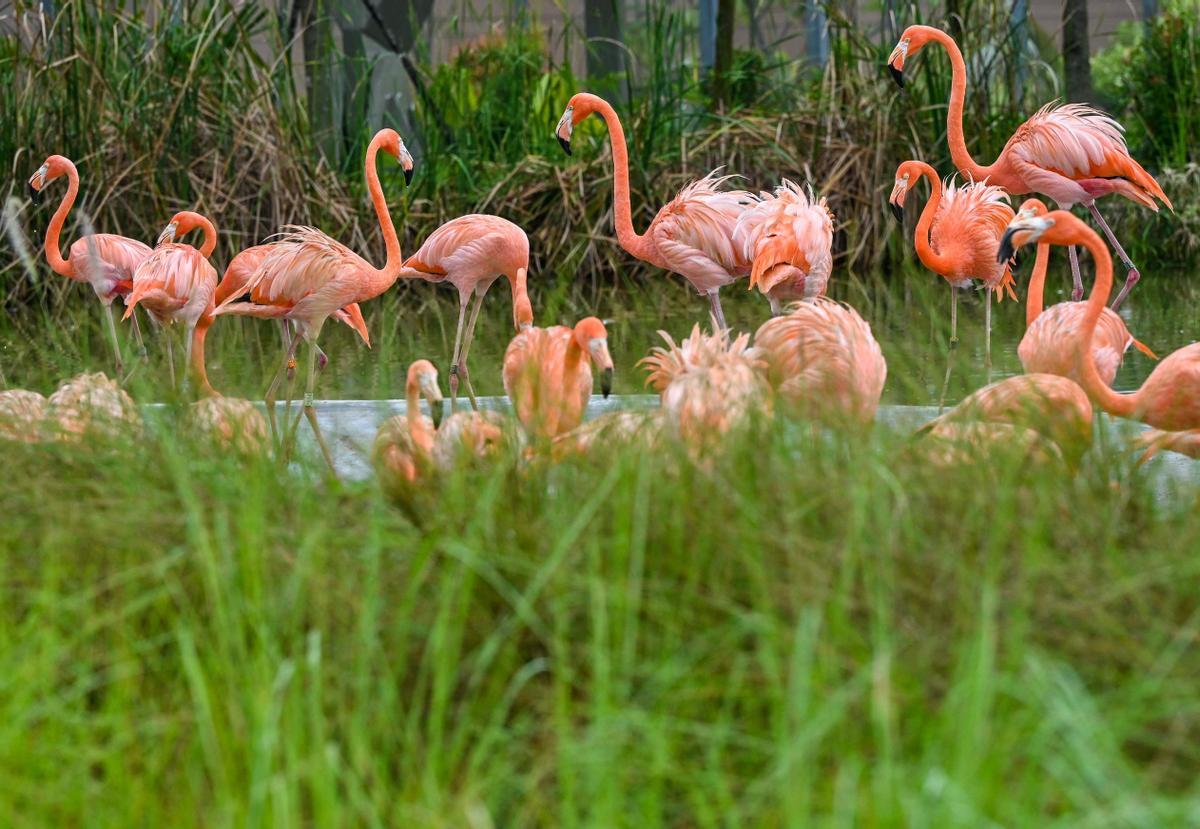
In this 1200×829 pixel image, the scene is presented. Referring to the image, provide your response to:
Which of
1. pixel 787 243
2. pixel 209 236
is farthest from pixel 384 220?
pixel 787 243

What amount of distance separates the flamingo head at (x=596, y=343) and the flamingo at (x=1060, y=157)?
312 cm

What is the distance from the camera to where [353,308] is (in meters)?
5.75

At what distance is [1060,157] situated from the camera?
640 cm

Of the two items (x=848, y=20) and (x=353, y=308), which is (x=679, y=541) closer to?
(x=353, y=308)

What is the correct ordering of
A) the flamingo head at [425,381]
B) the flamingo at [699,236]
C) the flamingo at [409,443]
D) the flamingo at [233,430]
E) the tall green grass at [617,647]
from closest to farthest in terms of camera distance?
the tall green grass at [617,647], the flamingo at [409,443], the flamingo at [233,430], the flamingo head at [425,381], the flamingo at [699,236]

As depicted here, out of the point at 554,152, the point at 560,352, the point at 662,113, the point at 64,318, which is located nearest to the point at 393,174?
the point at 554,152

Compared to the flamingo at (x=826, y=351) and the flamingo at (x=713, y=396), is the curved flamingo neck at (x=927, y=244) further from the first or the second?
the flamingo at (x=713, y=396)

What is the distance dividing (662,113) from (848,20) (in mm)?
1174

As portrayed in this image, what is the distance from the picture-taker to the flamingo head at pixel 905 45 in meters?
6.43

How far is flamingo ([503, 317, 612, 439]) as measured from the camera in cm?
284

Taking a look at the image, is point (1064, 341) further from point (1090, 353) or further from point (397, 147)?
point (397, 147)

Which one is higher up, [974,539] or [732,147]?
[732,147]

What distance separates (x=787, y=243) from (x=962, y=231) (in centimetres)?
89

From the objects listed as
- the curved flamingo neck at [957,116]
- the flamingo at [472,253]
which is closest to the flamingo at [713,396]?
the flamingo at [472,253]
